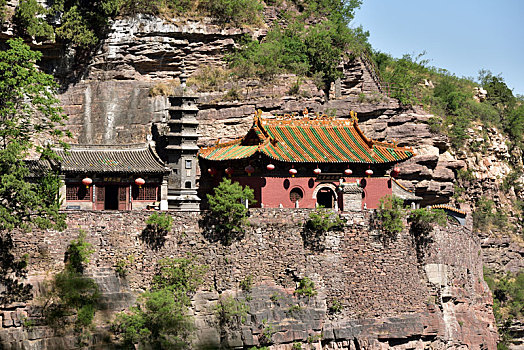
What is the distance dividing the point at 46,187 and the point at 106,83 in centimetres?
1376

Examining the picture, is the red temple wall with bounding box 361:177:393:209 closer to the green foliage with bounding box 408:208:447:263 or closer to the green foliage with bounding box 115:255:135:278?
the green foliage with bounding box 408:208:447:263

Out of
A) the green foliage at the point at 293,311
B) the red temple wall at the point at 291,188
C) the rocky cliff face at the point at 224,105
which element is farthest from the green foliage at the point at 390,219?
→ the green foliage at the point at 293,311

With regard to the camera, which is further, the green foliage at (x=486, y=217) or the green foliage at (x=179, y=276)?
the green foliage at (x=486, y=217)

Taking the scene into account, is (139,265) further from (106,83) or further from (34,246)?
(106,83)

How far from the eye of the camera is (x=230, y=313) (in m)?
34.8

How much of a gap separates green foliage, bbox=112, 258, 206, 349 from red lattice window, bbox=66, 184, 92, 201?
7486mm

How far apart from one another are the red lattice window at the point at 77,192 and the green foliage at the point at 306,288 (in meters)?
11.5

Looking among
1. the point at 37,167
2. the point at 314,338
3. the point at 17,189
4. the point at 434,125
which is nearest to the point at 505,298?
the point at 434,125

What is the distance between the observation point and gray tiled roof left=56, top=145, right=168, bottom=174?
40531 mm

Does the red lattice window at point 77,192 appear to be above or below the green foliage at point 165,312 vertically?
above

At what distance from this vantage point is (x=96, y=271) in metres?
34.0

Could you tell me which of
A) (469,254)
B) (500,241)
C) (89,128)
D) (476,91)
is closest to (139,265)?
(89,128)

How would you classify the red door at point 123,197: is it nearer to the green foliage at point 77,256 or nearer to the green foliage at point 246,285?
the green foliage at point 77,256

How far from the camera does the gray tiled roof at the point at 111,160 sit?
133 feet
